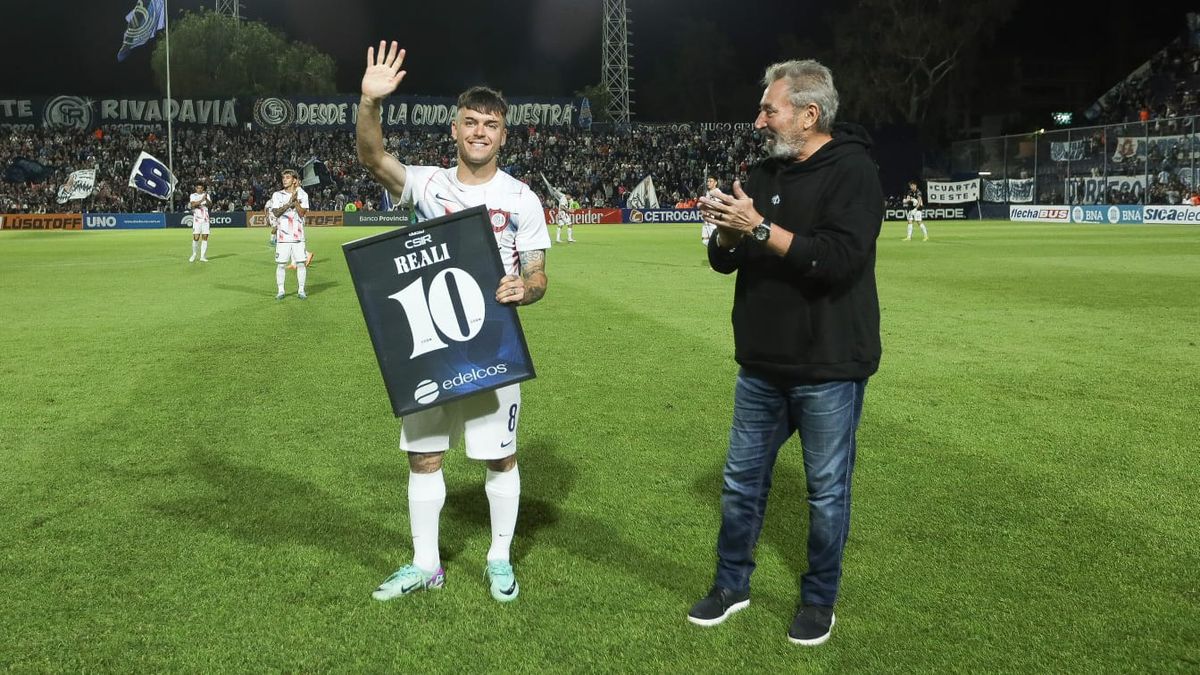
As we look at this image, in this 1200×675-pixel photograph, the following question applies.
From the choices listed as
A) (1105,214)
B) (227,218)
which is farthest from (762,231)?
(227,218)

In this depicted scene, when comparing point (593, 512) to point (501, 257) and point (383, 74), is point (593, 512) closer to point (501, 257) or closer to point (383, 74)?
point (501, 257)

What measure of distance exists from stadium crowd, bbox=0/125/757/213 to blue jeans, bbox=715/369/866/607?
48.6 metres

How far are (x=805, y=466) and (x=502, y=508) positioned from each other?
55.2 inches

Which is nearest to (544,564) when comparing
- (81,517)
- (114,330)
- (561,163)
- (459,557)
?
(459,557)

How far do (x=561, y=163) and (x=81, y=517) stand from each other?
58.3 meters

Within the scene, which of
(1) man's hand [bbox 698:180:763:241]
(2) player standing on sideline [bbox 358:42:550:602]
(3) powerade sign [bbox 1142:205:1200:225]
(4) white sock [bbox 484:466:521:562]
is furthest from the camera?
(3) powerade sign [bbox 1142:205:1200:225]

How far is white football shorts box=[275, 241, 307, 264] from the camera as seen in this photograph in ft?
53.2

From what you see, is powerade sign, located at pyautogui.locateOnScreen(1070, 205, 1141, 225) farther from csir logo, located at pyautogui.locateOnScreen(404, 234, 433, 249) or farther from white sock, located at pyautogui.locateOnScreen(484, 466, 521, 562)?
csir logo, located at pyautogui.locateOnScreen(404, 234, 433, 249)

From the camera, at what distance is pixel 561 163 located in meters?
62.2

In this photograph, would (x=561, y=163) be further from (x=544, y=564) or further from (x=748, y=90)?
(x=544, y=564)

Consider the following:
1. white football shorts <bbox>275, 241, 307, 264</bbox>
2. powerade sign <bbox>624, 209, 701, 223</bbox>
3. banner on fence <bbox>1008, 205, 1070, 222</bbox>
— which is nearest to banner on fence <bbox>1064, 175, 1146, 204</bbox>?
banner on fence <bbox>1008, 205, 1070, 222</bbox>

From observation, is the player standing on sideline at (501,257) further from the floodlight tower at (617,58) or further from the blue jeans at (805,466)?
the floodlight tower at (617,58)

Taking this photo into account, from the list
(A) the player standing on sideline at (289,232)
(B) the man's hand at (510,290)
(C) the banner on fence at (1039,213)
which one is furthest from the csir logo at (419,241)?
(C) the banner on fence at (1039,213)

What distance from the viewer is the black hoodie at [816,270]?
3.44 m
